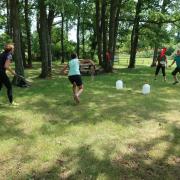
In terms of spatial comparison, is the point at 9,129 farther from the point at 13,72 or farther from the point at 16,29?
the point at 16,29

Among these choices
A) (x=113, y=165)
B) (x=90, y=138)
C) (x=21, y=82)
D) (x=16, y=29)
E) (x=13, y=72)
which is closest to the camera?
(x=113, y=165)

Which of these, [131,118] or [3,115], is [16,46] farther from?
[131,118]

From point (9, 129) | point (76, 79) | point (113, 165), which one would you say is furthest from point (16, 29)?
point (113, 165)

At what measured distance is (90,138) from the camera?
8352 mm

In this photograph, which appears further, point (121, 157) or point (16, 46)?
point (16, 46)

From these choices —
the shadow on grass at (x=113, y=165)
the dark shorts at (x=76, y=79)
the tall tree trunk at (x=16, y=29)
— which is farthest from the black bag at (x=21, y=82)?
the shadow on grass at (x=113, y=165)

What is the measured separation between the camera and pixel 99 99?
13648 mm

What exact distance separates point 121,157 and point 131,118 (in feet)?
11.2

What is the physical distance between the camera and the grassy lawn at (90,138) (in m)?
6.48

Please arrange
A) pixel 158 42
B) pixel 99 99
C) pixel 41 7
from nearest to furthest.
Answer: pixel 99 99
pixel 41 7
pixel 158 42

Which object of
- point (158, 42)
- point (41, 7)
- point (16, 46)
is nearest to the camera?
point (16, 46)

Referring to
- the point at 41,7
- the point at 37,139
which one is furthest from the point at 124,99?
the point at 41,7

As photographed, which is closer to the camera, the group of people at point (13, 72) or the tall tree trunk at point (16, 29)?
the group of people at point (13, 72)

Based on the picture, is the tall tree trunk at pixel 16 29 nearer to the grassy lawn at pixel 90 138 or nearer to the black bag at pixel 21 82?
the black bag at pixel 21 82
